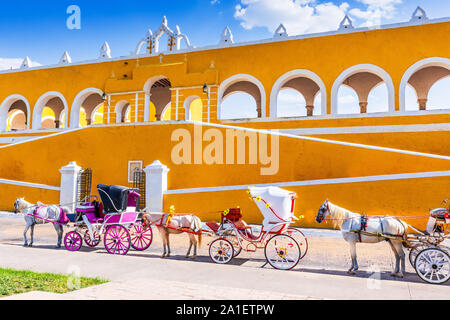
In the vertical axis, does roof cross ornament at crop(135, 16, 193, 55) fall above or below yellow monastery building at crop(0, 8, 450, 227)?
above

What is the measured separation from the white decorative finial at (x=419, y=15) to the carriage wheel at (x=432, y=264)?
1255cm

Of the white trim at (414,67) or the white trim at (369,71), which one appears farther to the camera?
the white trim at (369,71)

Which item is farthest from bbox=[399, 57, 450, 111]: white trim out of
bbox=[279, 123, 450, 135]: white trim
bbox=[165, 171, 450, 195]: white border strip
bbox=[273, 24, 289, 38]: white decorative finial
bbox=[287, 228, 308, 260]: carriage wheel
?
bbox=[287, 228, 308, 260]: carriage wheel

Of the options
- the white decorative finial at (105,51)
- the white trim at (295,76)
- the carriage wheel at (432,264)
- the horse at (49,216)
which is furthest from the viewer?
the white decorative finial at (105,51)

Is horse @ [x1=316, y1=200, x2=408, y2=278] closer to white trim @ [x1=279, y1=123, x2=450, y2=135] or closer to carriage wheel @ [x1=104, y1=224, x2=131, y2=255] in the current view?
carriage wheel @ [x1=104, y1=224, x2=131, y2=255]

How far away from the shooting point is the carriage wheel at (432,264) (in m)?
5.59

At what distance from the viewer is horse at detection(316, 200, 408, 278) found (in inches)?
244

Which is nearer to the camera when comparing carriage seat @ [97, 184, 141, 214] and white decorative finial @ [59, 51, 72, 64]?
carriage seat @ [97, 184, 141, 214]

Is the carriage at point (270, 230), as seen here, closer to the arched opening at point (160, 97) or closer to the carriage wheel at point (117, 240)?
the carriage wheel at point (117, 240)

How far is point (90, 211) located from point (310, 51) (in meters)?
12.0

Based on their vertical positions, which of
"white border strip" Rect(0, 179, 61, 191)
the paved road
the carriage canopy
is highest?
"white border strip" Rect(0, 179, 61, 191)

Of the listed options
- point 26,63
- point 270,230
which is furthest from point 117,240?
point 26,63

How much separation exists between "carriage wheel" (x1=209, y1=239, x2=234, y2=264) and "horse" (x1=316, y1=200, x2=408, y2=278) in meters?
1.89

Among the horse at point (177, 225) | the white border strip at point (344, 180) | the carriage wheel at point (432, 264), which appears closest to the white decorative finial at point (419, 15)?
the white border strip at point (344, 180)
